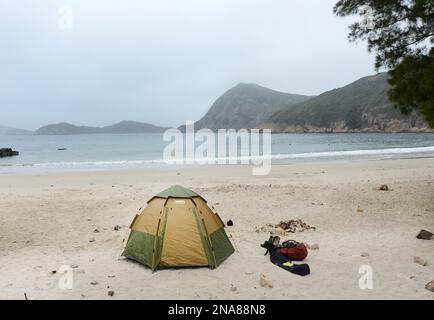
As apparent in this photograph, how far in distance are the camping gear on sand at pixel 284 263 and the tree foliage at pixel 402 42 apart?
6.73 metres

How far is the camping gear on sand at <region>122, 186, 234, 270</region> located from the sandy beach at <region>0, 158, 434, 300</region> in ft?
0.87

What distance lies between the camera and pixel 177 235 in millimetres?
8055

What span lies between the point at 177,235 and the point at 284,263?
8.18ft

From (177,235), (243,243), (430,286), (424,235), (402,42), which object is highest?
(402,42)

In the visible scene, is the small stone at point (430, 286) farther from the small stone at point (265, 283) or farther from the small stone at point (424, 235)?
the small stone at point (424, 235)

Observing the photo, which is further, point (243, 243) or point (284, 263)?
point (243, 243)

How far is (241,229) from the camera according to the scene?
11.0 metres

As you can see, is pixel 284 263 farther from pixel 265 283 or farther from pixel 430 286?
pixel 430 286

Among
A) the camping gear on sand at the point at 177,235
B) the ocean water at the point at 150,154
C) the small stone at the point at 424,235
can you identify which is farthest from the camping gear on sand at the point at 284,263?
the ocean water at the point at 150,154

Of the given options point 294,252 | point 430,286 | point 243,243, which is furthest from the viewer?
point 243,243

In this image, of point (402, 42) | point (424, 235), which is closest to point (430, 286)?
point (424, 235)

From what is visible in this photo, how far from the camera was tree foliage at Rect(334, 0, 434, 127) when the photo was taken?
441 inches

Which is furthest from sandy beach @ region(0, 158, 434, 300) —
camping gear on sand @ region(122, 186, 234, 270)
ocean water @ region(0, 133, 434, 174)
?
ocean water @ region(0, 133, 434, 174)
